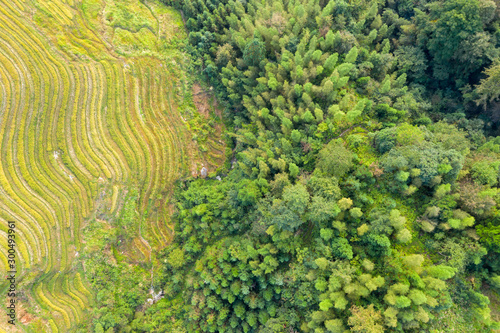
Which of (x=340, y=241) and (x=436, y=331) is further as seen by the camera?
(x=340, y=241)

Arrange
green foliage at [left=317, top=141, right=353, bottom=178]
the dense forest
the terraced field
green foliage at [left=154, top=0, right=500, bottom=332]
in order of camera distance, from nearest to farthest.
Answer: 1. the dense forest
2. green foliage at [left=154, top=0, right=500, bottom=332]
3. green foliage at [left=317, top=141, right=353, bottom=178]
4. the terraced field

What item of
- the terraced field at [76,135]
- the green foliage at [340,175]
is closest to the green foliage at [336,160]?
the green foliage at [340,175]

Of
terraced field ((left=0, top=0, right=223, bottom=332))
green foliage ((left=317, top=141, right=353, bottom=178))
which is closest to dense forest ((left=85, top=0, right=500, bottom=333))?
green foliage ((left=317, top=141, right=353, bottom=178))

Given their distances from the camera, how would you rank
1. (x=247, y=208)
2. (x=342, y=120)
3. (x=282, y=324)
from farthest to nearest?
(x=247, y=208) → (x=342, y=120) → (x=282, y=324)

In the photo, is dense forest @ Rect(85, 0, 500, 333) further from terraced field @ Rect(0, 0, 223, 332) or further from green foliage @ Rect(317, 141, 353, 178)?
terraced field @ Rect(0, 0, 223, 332)

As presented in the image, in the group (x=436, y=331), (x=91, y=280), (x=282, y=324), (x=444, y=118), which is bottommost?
(x=91, y=280)

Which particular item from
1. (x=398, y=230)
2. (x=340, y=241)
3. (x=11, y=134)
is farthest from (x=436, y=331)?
(x=11, y=134)

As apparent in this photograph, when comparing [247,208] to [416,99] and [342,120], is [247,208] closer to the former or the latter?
[342,120]
